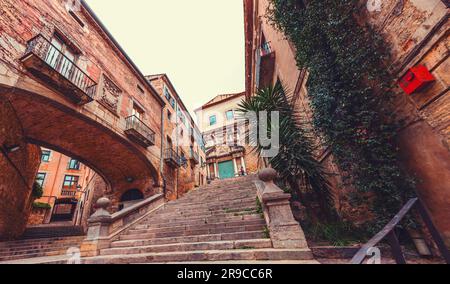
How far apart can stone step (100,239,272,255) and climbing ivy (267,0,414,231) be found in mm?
2175

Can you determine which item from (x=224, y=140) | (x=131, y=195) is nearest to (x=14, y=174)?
(x=131, y=195)

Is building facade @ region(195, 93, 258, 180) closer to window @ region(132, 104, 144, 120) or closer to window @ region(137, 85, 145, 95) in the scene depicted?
window @ region(137, 85, 145, 95)

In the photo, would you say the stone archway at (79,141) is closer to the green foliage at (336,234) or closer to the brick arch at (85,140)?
the brick arch at (85,140)

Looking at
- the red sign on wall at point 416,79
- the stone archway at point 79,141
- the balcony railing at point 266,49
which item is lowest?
the red sign on wall at point 416,79

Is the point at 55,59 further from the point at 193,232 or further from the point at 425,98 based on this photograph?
the point at 425,98

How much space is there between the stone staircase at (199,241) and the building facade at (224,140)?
12567 millimetres

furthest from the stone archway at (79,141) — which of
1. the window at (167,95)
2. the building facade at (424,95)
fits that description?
the building facade at (424,95)

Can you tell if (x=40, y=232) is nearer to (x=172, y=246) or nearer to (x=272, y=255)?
(x=172, y=246)

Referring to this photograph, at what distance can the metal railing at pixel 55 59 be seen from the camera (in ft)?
17.6

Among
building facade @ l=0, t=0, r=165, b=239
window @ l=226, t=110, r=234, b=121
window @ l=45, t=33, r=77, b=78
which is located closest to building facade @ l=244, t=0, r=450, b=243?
building facade @ l=0, t=0, r=165, b=239

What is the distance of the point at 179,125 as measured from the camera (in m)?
16.4

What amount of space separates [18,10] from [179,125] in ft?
37.6

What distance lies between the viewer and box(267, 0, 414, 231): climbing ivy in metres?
3.28

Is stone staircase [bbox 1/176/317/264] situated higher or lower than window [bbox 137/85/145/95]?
lower
